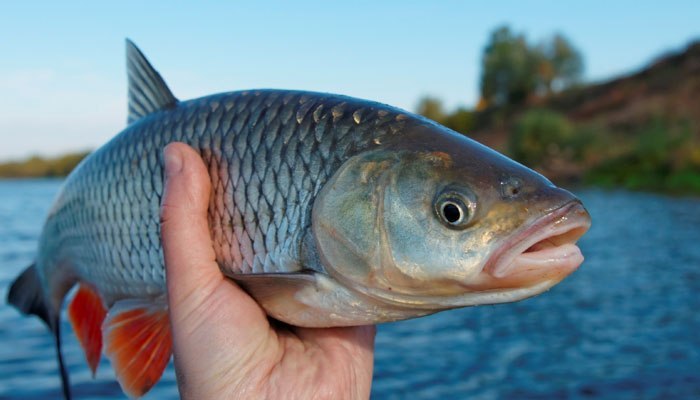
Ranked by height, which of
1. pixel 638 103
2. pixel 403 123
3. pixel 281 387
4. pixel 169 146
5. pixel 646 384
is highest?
pixel 638 103

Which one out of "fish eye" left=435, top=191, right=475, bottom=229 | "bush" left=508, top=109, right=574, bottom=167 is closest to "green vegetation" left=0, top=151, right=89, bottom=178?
"bush" left=508, top=109, right=574, bottom=167

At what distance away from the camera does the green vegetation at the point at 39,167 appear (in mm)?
92562

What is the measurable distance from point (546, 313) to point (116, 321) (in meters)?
12.5

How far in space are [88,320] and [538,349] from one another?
31.1ft

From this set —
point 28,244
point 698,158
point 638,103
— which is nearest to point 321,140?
point 28,244

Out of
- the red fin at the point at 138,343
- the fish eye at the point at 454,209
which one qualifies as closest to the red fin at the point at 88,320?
the red fin at the point at 138,343

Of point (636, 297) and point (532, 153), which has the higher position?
point (532, 153)

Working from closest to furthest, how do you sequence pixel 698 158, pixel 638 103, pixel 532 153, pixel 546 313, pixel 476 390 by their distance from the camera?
pixel 476 390 < pixel 546 313 < pixel 698 158 < pixel 532 153 < pixel 638 103

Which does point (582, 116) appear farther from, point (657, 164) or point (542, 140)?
point (657, 164)

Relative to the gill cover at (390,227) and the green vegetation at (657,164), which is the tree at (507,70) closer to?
the green vegetation at (657,164)

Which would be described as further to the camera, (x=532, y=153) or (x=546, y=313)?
(x=532, y=153)

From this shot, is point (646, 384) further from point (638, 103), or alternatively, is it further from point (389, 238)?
point (638, 103)

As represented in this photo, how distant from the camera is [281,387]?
2.79 meters

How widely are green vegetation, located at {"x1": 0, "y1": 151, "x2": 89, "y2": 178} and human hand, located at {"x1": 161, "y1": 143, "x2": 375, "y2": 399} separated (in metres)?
91.1
